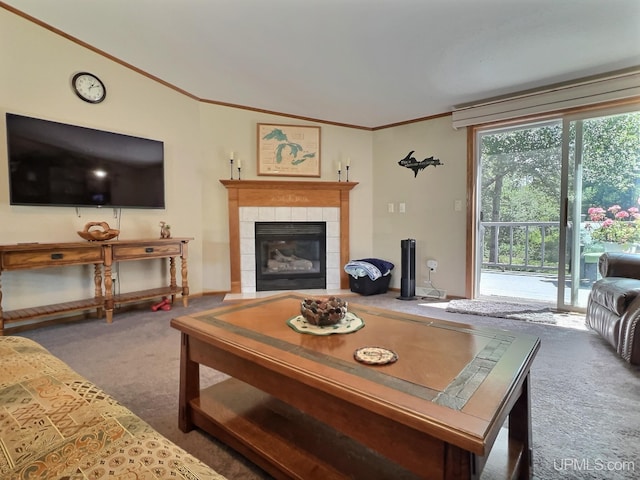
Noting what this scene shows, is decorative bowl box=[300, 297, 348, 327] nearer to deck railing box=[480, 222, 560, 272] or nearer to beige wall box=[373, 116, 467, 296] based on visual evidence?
beige wall box=[373, 116, 467, 296]

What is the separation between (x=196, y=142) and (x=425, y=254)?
3039 millimetres

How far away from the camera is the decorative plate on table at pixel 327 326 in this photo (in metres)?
1.23

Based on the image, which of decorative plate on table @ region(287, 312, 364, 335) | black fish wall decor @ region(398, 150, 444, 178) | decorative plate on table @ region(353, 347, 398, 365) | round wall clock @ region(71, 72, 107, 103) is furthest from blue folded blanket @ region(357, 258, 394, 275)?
round wall clock @ region(71, 72, 107, 103)

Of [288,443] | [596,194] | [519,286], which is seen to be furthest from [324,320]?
[519,286]

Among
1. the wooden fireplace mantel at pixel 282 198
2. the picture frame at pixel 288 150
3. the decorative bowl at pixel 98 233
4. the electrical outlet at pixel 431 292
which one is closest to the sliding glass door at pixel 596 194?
the electrical outlet at pixel 431 292

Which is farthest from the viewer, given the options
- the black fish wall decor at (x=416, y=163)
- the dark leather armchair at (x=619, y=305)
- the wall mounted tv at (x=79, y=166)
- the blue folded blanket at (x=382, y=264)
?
the blue folded blanket at (x=382, y=264)

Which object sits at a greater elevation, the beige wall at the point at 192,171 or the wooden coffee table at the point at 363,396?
the beige wall at the point at 192,171

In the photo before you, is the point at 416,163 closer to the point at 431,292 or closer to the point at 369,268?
the point at 369,268

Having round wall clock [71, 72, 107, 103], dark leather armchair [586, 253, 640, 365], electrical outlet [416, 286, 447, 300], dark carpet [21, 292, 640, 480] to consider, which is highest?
round wall clock [71, 72, 107, 103]

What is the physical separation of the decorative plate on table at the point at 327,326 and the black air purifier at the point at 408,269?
249 centimetres

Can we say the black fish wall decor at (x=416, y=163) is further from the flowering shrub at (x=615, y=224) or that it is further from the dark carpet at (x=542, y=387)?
the dark carpet at (x=542, y=387)

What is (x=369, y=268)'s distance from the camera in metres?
3.83

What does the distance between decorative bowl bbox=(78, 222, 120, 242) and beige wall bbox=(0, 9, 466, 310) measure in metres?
0.22

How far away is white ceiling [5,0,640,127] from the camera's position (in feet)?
7.05
